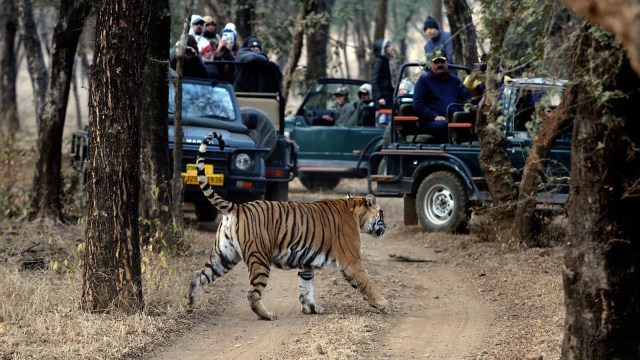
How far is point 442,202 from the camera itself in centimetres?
1428

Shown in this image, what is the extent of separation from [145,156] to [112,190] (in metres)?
3.62

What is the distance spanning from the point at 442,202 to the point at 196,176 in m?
3.36

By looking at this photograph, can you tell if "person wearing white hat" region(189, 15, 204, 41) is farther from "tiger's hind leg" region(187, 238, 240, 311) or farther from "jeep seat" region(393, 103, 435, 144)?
Result: "tiger's hind leg" region(187, 238, 240, 311)

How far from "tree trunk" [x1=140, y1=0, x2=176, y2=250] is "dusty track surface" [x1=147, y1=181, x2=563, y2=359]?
0.71m

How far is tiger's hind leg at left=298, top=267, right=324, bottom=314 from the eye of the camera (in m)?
8.88

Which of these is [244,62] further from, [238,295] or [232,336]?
[232,336]

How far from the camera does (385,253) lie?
1327 cm

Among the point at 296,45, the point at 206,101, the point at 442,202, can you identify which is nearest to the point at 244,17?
the point at 296,45

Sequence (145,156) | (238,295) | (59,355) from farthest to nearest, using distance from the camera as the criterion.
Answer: (145,156) < (238,295) < (59,355)

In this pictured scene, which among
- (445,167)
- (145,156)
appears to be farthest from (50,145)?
(445,167)

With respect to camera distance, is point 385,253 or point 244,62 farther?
point 244,62

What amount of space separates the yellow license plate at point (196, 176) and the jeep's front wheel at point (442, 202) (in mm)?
2763

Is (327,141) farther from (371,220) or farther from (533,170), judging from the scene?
(371,220)

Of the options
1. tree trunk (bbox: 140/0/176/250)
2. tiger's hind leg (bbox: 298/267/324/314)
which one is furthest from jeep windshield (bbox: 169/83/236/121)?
tiger's hind leg (bbox: 298/267/324/314)
